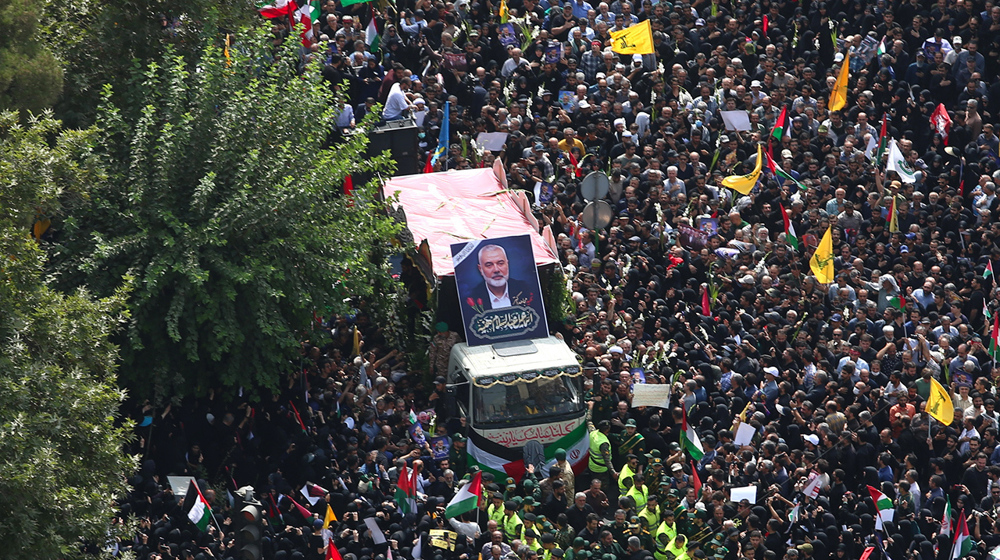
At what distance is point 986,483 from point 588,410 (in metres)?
5.69

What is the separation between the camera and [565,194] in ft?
95.2

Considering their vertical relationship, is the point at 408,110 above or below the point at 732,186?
above

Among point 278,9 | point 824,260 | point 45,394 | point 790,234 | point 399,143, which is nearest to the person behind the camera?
point 45,394

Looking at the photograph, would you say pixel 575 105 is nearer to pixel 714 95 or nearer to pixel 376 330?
pixel 714 95

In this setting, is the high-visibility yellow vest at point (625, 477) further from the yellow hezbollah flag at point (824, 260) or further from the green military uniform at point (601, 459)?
the yellow hezbollah flag at point (824, 260)

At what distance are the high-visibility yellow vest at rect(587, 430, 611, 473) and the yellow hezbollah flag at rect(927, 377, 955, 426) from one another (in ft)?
15.3

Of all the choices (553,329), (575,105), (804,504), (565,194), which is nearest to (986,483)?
(804,504)

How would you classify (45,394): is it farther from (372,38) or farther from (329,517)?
(372,38)

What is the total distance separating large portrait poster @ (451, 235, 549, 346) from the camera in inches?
985

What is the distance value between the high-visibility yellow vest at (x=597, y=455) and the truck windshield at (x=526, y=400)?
529mm

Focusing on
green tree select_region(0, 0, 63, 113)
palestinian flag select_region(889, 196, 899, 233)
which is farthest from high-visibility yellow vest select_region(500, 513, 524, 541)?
palestinian flag select_region(889, 196, 899, 233)

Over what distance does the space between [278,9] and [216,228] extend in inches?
292

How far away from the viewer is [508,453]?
23.8 meters

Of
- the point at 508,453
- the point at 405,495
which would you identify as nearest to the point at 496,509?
the point at 405,495
